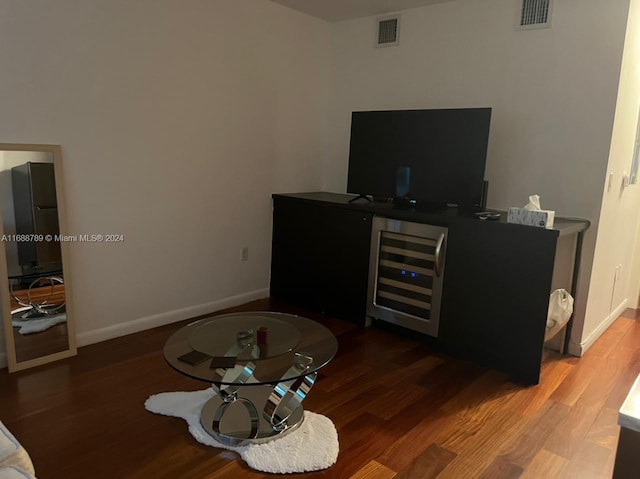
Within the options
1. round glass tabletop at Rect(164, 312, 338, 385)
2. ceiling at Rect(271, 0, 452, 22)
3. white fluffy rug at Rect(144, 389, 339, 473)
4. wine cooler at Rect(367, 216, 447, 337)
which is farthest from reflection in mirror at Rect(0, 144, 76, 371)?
ceiling at Rect(271, 0, 452, 22)

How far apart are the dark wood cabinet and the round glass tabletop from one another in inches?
43.9

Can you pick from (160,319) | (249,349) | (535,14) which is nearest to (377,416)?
(249,349)

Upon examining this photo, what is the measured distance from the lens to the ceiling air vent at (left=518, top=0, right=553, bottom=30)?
3000 millimetres

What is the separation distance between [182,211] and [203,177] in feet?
0.99

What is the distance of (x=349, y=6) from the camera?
367 centimetres

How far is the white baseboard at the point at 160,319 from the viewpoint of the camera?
2953mm

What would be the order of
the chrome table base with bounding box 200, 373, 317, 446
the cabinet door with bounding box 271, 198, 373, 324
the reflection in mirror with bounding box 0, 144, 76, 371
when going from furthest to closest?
1. the cabinet door with bounding box 271, 198, 373, 324
2. the reflection in mirror with bounding box 0, 144, 76, 371
3. the chrome table base with bounding box 200, 373, 317, 446

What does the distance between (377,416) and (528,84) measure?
239 cm

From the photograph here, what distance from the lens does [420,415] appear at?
2.31 m

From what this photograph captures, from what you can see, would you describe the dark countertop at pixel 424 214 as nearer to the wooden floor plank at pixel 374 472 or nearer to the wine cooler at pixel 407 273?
the wine cooler at pixel 407 273

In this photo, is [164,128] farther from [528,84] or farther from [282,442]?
[528,84]

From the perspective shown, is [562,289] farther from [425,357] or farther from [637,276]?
[637,276]

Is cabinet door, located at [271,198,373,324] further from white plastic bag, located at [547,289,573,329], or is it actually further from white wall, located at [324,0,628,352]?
white plastic bag, located at [547,289,573,329]

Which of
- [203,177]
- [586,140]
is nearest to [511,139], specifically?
[586,140]
